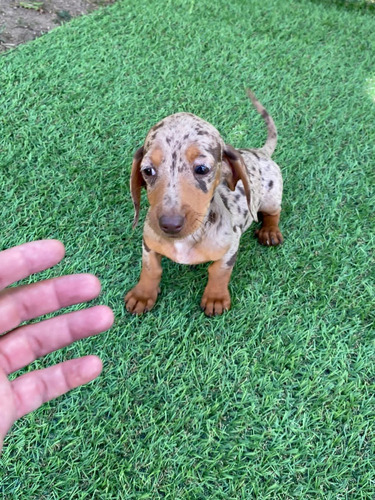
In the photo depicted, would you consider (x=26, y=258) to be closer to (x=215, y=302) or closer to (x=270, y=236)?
(x=215, y=302)

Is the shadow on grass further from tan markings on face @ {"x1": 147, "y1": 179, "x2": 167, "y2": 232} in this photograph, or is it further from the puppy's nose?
the puppy's nose

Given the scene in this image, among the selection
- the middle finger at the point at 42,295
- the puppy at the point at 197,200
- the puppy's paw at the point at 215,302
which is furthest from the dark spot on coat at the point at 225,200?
the middle finger at the point at 42,295

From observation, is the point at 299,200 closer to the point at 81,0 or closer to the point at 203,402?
the point at 203,402

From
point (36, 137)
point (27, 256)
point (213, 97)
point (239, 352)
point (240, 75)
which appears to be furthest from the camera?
point (240, 75)

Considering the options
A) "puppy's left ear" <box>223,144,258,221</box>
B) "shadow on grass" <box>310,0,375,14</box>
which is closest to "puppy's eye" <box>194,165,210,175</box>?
"puppy's left ear" <box>223,144,258,221</box>

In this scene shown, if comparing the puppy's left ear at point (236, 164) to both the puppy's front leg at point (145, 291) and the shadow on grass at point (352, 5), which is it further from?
the shadow on grass at point (352, 5)

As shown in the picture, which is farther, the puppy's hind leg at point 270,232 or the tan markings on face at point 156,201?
the puppy's hind leg at point 270,232

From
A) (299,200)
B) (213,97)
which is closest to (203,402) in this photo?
(299,200)
